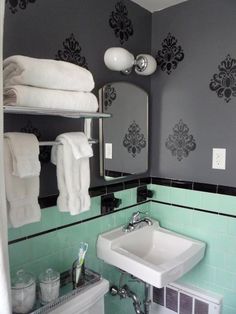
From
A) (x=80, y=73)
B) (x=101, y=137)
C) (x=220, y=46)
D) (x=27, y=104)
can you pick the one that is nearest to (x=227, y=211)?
(x=101, y=137)

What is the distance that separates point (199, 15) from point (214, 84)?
45 centimetres

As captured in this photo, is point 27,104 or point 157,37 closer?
point 27,104

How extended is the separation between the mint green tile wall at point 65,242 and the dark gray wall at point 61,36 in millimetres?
169

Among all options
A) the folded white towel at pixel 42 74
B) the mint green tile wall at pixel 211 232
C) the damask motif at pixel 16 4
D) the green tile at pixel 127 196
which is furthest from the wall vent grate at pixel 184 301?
the damask motif at pixel 16 4

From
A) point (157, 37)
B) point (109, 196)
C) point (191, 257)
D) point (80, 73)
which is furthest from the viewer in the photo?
point (157, 37)

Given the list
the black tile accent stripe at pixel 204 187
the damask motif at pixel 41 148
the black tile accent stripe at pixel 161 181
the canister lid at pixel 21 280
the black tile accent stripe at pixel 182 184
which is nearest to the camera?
the canister lid at pixel 21 280

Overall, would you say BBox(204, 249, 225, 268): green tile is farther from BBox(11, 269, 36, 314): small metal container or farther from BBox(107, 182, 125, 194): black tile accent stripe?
BBox(11, 269, 36, 314): small metal container

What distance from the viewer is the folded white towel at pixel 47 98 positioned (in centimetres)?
91

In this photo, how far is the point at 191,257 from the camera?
143 cm

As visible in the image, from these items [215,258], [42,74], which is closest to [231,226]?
[215,258]

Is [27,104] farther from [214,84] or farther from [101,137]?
[214,84]

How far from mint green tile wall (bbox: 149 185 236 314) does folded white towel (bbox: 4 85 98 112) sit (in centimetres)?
94

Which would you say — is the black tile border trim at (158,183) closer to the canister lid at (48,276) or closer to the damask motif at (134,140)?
the damask motif at (134,140)

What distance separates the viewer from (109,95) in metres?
1.53
